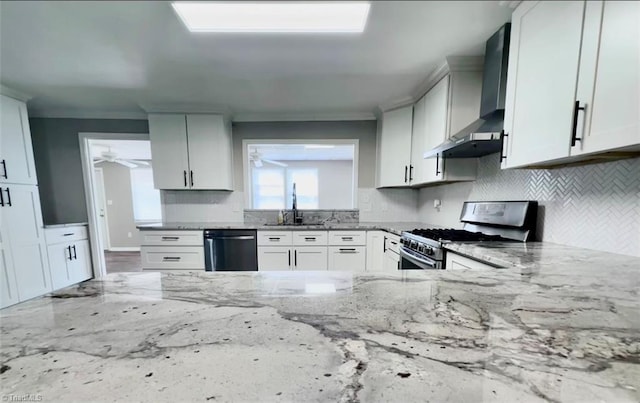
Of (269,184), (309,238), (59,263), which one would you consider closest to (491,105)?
(309,238)

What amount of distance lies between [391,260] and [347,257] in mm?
504

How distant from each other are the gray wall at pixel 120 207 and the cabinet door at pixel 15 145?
3.08 m

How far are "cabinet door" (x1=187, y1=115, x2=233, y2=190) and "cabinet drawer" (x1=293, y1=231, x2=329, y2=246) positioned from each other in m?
1.09

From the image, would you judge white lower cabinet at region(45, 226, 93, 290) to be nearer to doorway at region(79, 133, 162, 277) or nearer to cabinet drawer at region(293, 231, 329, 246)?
doorway at region(79, 133, 162, 277)

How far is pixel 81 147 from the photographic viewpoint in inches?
118

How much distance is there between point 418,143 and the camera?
2.39 meters

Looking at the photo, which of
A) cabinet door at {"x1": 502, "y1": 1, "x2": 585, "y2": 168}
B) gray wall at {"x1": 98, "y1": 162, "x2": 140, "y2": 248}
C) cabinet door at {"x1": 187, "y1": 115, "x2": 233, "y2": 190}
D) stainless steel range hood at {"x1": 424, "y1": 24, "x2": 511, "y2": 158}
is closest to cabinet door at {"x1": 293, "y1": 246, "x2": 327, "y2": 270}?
cabinet door at {"x1": 187, "y1": 115, "x2": 233, "y2": 190}

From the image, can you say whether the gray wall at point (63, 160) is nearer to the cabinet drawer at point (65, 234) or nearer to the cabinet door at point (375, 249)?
the cabinet drawer at point (65, 234)

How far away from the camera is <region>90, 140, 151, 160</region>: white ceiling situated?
4109mm

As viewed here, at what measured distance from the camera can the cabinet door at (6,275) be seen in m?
2.22

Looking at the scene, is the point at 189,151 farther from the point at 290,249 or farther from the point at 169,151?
the point at 290,249

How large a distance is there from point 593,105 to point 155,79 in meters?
2.89

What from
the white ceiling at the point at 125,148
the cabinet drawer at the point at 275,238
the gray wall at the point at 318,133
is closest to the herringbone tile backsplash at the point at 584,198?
the gray wall at the point at 318,133

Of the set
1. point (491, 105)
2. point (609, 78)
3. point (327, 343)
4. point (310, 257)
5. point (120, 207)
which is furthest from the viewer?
point (120, 207)
